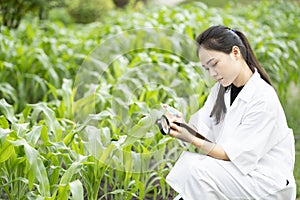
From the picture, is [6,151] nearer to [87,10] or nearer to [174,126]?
[174,126]

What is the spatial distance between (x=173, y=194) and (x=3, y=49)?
9.40ft

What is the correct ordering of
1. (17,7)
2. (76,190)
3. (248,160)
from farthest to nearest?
(17,7)
(248,160)
(76,190)

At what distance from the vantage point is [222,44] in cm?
312

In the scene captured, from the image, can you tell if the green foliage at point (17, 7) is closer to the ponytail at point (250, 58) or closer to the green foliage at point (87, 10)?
the green foliage at point (87, 10)

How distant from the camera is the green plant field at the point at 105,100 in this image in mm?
3447

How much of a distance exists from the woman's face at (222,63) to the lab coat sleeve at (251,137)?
19 cm

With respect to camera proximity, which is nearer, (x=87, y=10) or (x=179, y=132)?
(x=179, y=132)

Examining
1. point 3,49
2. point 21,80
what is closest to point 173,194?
point 21,80

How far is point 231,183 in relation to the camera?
10.1ft

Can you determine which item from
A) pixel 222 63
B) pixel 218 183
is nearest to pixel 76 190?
pixel 218 183

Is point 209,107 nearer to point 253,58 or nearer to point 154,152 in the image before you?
point 253,58

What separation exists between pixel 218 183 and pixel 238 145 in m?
0.21

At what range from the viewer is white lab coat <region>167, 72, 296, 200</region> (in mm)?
3076

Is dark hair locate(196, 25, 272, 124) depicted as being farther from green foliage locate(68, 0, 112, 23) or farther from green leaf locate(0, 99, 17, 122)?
green foliage locate(68, 0, 112, 23)
